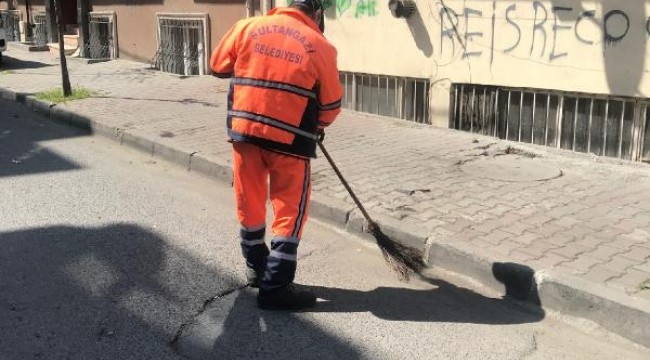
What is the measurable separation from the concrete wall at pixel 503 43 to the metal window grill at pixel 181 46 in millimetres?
4670

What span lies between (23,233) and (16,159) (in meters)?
2.83

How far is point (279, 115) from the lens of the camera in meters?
3.66

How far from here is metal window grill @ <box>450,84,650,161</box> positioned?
22.7 ft

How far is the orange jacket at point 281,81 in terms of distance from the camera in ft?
11.9

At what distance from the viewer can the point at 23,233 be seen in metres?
5.10

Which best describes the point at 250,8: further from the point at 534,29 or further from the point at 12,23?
the point at 12,23

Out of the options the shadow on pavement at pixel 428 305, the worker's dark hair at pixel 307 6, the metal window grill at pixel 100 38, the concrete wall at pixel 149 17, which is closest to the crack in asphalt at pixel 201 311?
the shadow on pavement at pixel 428 305

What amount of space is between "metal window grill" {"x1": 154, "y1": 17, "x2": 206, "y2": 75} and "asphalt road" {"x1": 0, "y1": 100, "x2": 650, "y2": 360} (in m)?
8.42

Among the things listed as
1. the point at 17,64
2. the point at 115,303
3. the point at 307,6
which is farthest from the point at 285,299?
the point at 17,64

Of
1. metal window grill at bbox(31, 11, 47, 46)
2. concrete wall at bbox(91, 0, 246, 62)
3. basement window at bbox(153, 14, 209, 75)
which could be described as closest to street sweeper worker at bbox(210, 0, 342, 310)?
concrete wall at bbox(91, 0, 246, 62)

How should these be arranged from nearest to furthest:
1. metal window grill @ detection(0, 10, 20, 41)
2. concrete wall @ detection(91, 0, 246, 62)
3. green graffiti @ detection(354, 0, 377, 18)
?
green graffiti @ detection(354, 0, 377, 18), concrete wall @ detection(91, 0, 246, 62), metal window grill @ detection(0, 10, 20, 41)

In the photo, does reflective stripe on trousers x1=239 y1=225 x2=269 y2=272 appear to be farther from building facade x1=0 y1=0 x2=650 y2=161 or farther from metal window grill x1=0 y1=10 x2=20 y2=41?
metal window grill x1=0 y1=10 x2=20 y2=41

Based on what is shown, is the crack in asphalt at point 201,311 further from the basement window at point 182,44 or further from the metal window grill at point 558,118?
the basement window at point 182,44

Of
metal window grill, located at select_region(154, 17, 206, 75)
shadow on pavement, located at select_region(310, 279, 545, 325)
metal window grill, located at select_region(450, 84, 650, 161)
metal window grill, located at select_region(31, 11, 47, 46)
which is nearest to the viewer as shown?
shadow on pavement, located at select_region(310, 279, 545, 325)
